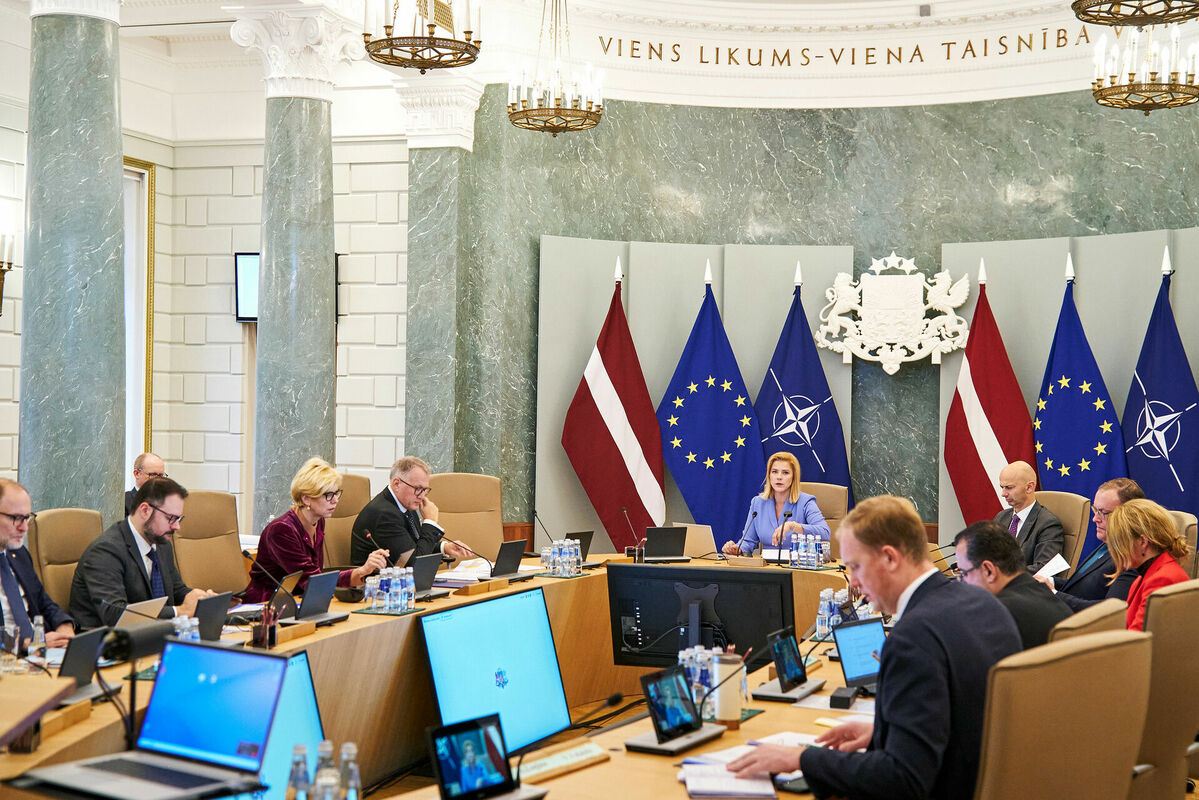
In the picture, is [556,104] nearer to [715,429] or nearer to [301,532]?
[715,429]

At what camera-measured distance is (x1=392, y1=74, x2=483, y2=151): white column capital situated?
23.4 ft

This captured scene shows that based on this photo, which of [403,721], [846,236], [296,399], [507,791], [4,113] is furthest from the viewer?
[846,236]

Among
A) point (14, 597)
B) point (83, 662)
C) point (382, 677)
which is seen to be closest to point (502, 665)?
point (382, 677)

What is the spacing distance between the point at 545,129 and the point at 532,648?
3.50m

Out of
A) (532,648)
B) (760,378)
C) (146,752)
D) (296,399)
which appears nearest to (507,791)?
(146,752)

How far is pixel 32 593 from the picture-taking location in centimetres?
383

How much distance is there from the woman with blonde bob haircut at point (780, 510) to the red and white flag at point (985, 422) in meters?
1.51

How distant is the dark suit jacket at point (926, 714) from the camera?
217 cm

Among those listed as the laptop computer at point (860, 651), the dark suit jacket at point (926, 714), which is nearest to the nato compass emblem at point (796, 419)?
the laptop computer at point (860, 651)

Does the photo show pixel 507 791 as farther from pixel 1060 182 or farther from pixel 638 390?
pixel 1060 182

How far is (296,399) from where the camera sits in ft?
20.8

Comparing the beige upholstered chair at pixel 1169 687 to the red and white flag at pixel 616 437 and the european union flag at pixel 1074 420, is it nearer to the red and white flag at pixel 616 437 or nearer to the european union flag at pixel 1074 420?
the european union flag at pixel 1074 420

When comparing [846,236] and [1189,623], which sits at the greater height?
[846,236]

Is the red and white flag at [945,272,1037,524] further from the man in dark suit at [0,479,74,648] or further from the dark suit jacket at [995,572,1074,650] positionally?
the man in dark suit at [0,479,74,648]
